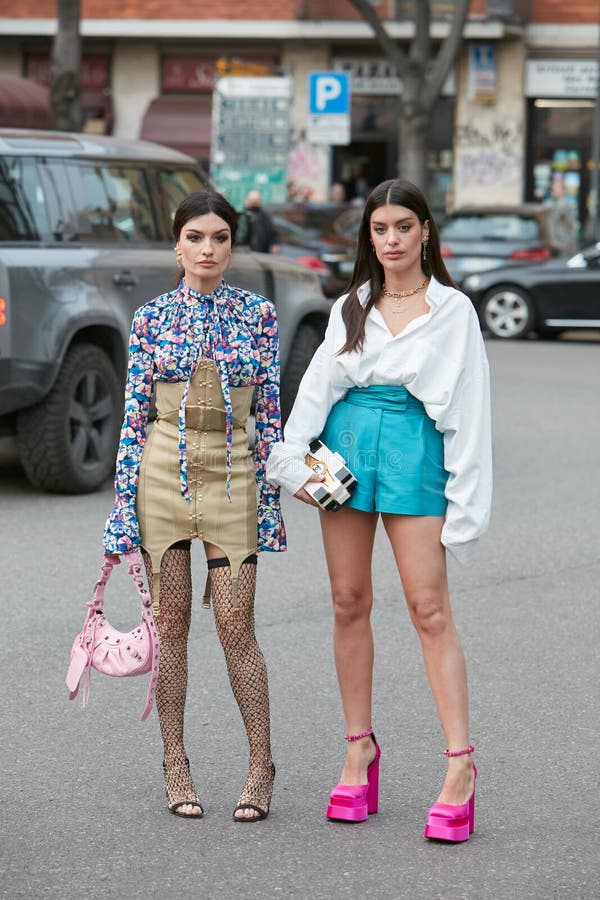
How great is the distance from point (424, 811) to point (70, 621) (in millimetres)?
2635

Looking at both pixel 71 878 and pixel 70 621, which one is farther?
pixel 70 621

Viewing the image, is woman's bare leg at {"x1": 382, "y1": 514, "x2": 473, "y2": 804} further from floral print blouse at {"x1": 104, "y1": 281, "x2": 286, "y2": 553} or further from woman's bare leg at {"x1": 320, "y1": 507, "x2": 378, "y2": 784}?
floral print blouse at {"x1": 104, "y1": 281, "x2": 286, "y2": 553}

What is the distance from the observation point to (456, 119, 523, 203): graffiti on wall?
3591cm

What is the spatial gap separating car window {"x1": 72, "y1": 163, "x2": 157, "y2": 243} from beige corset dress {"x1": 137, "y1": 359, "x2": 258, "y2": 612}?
5.65 metres

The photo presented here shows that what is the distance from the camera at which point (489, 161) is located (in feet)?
118

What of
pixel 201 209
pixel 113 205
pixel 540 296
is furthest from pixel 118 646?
pixel 540 296

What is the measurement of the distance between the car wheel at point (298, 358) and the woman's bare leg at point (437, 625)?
7.30 metres

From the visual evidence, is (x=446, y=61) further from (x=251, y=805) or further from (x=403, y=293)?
(x=251, y=805)

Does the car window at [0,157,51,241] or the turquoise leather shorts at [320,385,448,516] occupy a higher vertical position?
the car window at [0,157,51,241]

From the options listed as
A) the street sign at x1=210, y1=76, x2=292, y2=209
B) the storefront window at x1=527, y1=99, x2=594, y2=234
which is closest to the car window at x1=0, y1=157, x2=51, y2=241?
the street sign at x1=210, y1=76, x2=292, y2=209

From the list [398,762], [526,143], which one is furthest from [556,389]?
[526,143]

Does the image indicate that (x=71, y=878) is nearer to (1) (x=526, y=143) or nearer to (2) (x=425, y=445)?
(2) (x=425, y=445)

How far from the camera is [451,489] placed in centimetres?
454

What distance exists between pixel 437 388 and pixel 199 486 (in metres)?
0.67
